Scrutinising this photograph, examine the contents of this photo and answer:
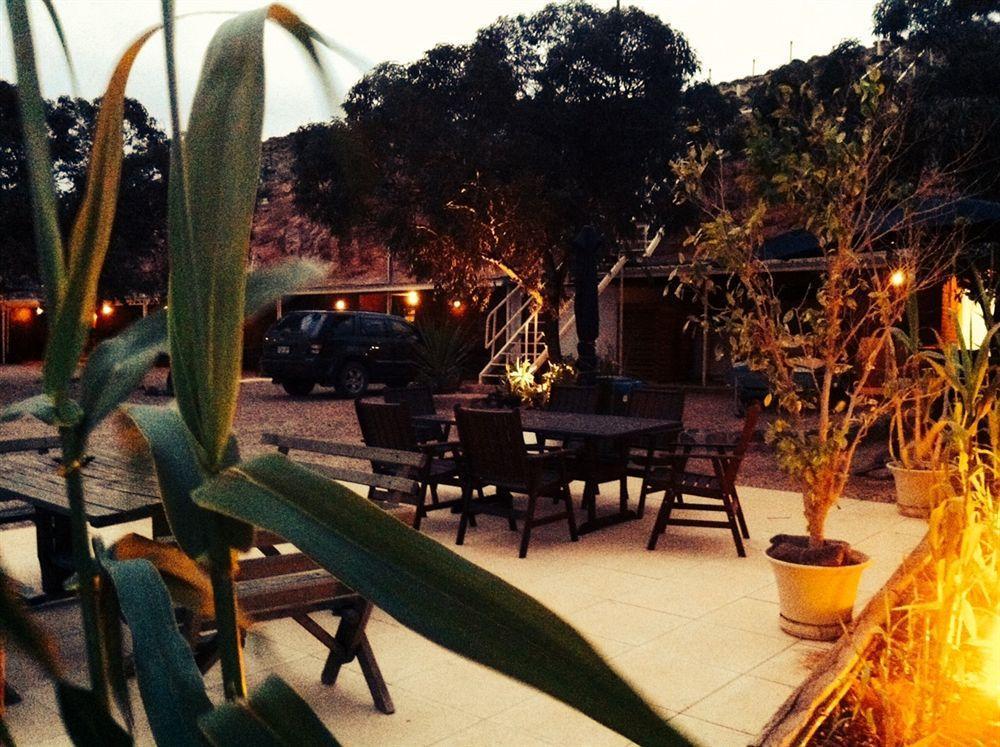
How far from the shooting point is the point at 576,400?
25.8 ft

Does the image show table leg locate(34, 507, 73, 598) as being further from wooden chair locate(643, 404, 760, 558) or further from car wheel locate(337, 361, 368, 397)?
car wheel locate(337, 361, 368, 397)

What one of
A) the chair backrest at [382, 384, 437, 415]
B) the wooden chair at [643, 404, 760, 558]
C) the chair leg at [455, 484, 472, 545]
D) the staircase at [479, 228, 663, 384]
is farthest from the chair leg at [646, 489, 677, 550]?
the staircase at [479, 228, 663, 384]

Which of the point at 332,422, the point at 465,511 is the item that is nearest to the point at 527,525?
the point at 465,511

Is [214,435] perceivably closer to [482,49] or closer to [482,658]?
[482,658]

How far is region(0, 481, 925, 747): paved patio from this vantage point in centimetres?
324

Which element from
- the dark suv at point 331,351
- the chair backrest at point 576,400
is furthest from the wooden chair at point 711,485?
the dark suv at point 331,351

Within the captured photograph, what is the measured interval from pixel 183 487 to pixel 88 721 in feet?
0.39

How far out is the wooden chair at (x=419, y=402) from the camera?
24.7 ft

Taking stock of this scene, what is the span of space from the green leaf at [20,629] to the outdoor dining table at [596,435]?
18.0 ft

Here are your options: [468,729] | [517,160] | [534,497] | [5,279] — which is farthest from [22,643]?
[5,279]

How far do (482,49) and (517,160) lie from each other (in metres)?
2.33

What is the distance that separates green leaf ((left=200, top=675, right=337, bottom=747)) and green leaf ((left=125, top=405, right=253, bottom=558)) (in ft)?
0.22

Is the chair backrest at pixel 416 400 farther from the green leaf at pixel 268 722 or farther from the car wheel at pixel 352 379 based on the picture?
the car wheel at pixel 352 379

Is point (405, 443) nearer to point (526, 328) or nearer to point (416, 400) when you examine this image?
point (416, 400)
